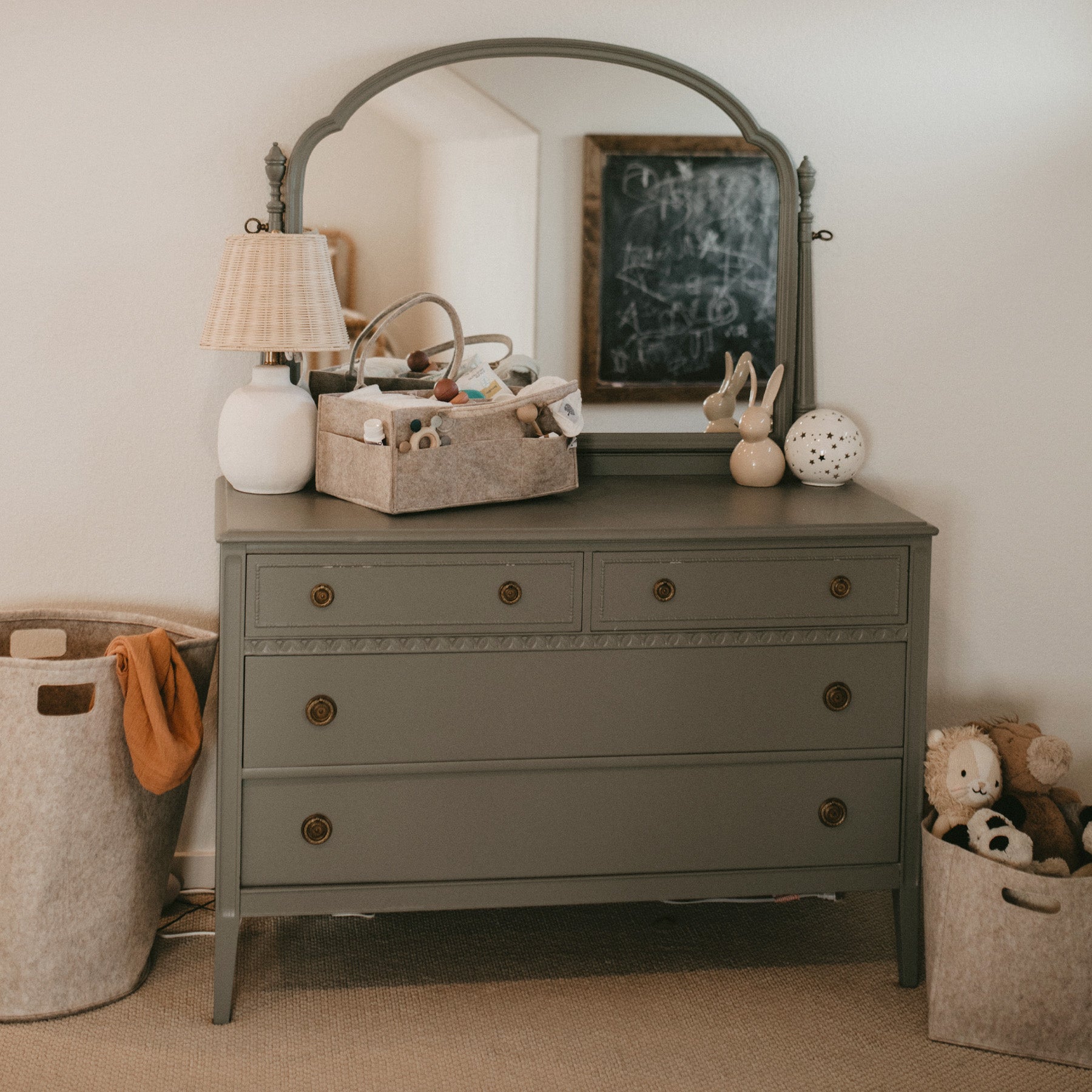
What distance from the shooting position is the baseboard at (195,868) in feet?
8.30

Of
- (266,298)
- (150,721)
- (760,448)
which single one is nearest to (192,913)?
(150,721)

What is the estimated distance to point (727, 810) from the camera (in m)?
2.10

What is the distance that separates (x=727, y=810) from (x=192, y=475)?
121 centimetres

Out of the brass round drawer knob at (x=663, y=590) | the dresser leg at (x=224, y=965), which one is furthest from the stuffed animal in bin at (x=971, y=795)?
the dresser leg at (x=224, y=965)

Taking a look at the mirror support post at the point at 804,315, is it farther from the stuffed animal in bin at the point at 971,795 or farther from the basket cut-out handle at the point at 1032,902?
the basket cut-out handle at the point at 1032,902

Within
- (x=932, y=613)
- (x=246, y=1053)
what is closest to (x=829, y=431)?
(x=932, y=613)

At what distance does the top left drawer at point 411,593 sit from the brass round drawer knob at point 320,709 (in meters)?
0.11

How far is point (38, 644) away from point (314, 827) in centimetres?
73

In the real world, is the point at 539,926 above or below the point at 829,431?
below

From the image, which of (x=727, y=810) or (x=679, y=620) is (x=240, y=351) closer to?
(x=679, y=620)

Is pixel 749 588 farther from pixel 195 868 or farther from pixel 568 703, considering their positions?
pixel 195 868

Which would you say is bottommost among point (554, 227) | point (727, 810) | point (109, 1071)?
point (109, 1071)

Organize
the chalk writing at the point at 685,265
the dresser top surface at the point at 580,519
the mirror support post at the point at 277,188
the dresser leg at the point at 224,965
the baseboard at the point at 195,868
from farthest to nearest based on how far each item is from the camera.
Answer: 1. the baseboard at the point at 195,868
2. the chalk writing at the point at 685,265
3. the mirror support post at the point at 277,188
4. the dresser leg at the point at 224,965
5. the dresser top surface at the point at 580,519

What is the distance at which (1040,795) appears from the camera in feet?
7.27
